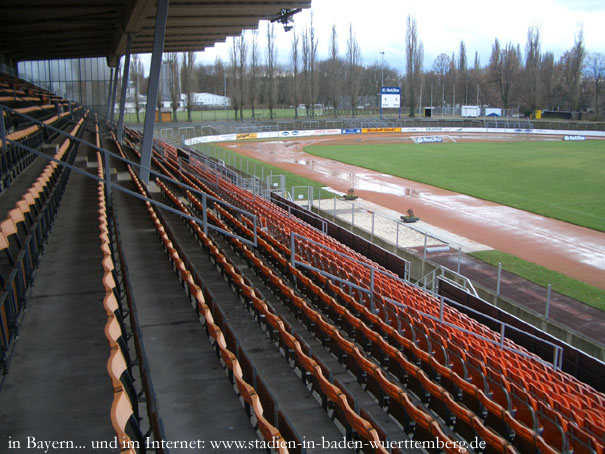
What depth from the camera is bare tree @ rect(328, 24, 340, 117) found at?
3039 inches

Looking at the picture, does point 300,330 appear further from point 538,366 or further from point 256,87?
point 256,87

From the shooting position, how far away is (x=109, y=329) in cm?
442

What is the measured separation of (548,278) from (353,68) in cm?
6797

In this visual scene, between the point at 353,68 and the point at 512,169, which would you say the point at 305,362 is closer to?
the point at 512,169

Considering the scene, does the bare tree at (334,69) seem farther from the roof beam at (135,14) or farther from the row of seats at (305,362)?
the row of seats at (305,362)

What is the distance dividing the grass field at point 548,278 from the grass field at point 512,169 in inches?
261

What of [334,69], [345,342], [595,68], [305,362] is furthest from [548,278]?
[595,68]

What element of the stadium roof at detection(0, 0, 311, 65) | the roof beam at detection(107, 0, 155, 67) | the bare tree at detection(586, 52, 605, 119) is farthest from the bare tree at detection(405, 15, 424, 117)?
the roof beam at detection(107, 0, 155, 67)

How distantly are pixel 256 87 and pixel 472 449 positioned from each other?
68.7 metres

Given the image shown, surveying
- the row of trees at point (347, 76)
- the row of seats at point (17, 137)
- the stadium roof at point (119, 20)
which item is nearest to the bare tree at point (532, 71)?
the row of trees at point (347, 76)

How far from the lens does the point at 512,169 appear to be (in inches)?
1442

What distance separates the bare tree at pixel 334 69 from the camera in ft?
253

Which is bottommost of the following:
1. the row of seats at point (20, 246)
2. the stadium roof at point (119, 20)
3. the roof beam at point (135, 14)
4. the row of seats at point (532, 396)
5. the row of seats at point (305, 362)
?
the row of seats at point (532, 396)

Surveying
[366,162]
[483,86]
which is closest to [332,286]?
[366,162]
